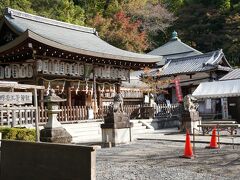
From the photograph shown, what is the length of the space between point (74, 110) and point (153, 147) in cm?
772

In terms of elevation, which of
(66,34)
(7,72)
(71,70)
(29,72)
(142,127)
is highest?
(66,34)

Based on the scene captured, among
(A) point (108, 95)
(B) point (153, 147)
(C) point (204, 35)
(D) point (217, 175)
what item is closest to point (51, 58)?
(A) point (108, 95)

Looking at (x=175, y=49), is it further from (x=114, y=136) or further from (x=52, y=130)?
(x=52, y=130)

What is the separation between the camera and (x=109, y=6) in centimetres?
4847

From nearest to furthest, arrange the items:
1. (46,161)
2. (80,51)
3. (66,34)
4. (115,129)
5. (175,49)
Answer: (46,161) < (115,129) < (80,51) < (66,34) < (175,49)

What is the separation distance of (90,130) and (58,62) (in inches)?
189

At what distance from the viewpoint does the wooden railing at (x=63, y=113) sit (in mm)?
14695

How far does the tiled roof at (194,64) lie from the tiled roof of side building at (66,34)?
7.67 m

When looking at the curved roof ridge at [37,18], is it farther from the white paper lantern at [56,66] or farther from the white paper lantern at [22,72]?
the white paper lantern at [56,66]

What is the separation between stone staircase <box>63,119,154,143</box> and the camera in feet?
53.0

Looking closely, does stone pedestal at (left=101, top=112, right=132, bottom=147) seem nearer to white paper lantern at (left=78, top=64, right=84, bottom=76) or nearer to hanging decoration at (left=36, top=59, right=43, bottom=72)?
hanging decoration at (left=36, top=59, right=43, bottom=72)

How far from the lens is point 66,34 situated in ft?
77.9

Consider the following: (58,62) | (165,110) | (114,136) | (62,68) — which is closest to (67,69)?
(62,68)

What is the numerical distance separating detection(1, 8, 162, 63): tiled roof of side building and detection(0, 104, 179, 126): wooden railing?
135 inches
